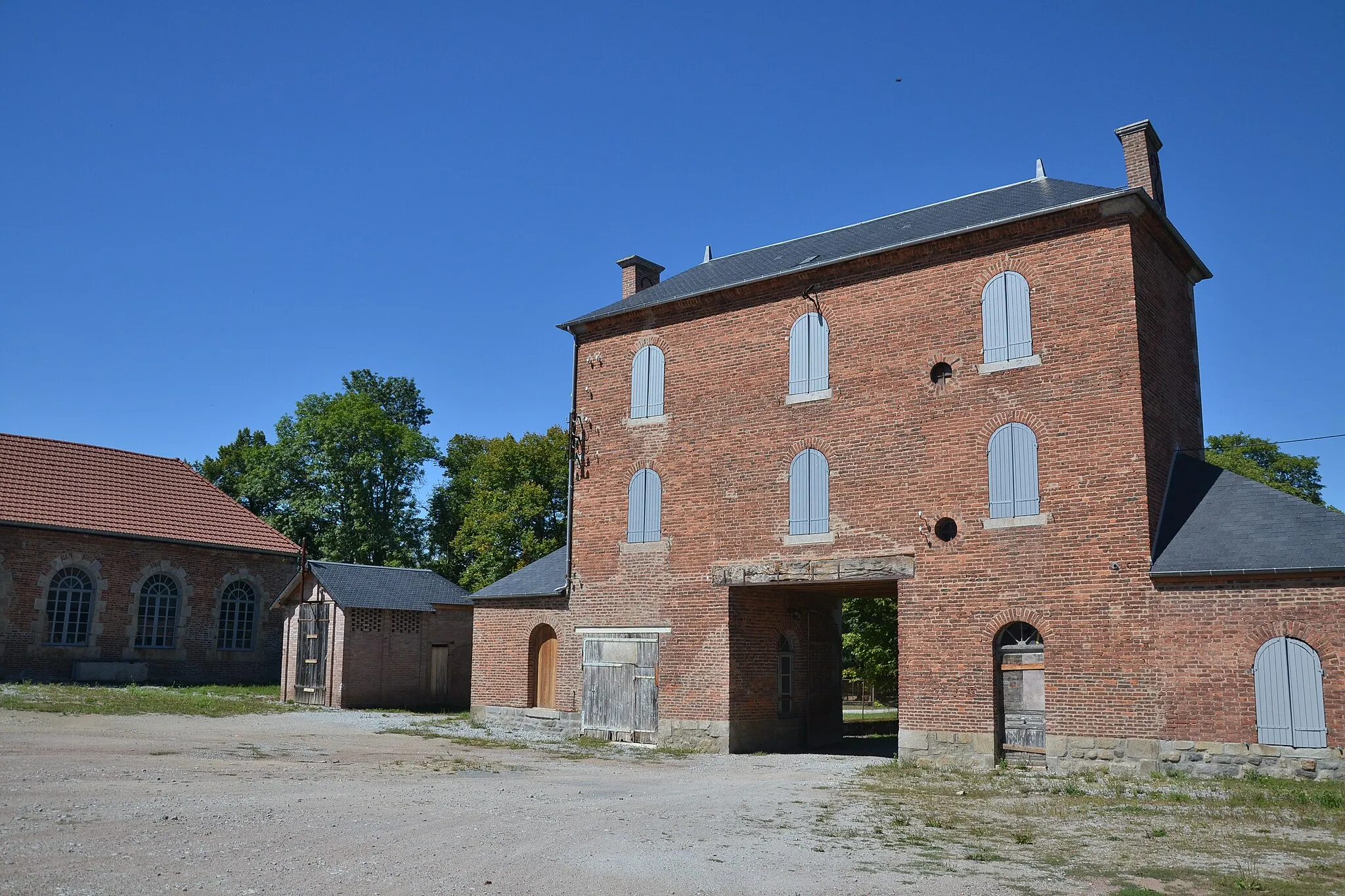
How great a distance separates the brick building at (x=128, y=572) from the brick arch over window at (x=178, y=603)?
0.03 meters

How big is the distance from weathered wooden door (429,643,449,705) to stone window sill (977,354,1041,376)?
1829 centimetres

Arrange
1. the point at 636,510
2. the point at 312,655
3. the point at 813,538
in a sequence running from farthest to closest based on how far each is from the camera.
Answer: the point at 312,655 < the point at 636,510 < the point at 813,538

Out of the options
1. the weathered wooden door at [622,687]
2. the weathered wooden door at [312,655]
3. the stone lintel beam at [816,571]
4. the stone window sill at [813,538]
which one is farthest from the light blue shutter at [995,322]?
the weathered wooden door at [312,655]

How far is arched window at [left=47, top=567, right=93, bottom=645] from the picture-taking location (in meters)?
28.8

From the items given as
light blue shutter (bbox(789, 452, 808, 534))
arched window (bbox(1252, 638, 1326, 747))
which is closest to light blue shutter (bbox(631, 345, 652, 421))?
light blue shutter (bbox(789, 452, 808, 534))

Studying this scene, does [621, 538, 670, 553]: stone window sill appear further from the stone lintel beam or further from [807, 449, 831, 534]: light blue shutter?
[807, 449, 831, 534]: light blue shutter

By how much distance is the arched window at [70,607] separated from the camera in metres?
28.8

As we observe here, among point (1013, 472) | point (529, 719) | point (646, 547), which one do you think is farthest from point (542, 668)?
point (1013, 472)

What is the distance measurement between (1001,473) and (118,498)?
89.9 feet

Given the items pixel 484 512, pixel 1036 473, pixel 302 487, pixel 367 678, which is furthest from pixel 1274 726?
pixel 302 487

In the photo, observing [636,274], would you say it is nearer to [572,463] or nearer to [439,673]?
[572,463]

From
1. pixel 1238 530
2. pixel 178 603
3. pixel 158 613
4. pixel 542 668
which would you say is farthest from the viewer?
pixel 178 603

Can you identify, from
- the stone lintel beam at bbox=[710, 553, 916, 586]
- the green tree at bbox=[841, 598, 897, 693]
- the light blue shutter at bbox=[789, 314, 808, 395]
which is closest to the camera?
the stone lintel beam at bbox=[710, 553, 916, 586]

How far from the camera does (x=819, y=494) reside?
18484 millimetres
